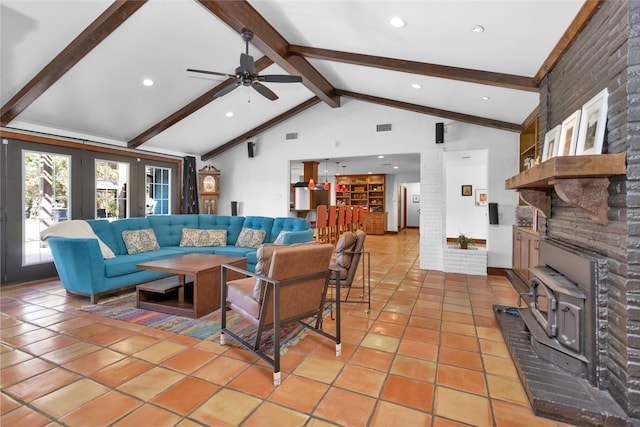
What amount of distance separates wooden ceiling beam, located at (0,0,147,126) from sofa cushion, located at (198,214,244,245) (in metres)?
2.80

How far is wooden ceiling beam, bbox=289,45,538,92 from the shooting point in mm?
3378

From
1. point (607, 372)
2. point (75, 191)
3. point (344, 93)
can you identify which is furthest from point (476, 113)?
point (75, 191)

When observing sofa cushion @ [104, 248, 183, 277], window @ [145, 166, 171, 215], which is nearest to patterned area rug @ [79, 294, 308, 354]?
sofa cushion @ [104, 248, 183, 277]

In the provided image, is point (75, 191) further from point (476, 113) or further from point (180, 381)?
point (476, 113)

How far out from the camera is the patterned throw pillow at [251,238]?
509 centimetres

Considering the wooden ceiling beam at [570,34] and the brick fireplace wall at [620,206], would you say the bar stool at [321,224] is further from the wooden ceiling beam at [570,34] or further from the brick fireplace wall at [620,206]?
the brick fireplace wall at [620,206]

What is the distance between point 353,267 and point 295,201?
6.35m

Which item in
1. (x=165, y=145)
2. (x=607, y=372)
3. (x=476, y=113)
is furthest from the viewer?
(x=165, y=145)

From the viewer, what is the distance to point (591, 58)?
2.08 m

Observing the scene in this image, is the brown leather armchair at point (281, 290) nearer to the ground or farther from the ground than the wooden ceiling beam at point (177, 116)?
nearer to the ground

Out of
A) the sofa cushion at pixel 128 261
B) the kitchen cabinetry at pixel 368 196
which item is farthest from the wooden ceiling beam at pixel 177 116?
the kitchen cabinetry at pixel 368 196

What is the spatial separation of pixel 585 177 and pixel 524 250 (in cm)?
285

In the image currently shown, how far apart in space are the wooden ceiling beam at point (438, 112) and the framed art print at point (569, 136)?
9.81 ft

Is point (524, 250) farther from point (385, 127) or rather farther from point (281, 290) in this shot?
point (281, 290)
